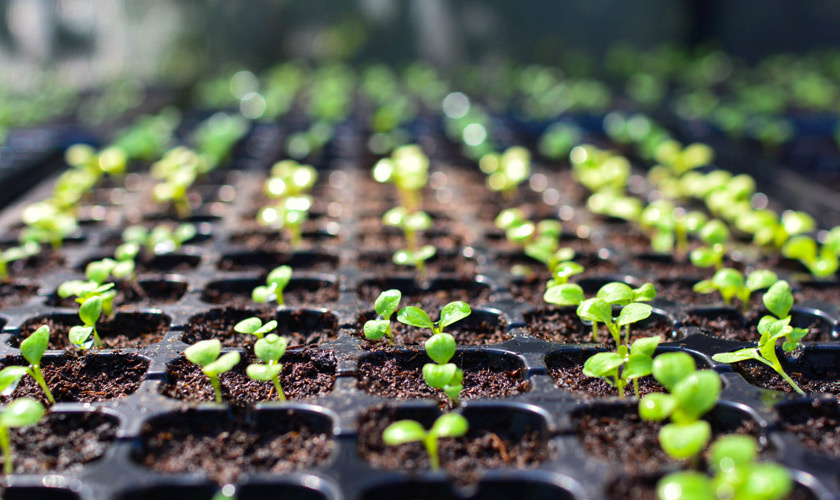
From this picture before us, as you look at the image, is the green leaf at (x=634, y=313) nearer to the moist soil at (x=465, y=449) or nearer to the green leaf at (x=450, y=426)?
the moist soil at (x=465, y=449)

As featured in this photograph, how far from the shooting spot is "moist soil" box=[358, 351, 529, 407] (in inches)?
35.5

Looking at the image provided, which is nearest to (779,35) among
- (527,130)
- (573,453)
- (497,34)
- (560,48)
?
(560,48)

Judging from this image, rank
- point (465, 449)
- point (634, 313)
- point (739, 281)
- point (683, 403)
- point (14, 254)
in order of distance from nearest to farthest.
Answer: point (683, 403) < point (465, 449) < point (634, 313) < point (739, 281) < point (14, 254)

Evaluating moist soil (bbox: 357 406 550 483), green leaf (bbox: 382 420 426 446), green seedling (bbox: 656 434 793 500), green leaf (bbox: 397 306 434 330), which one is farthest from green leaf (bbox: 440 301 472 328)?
green seedling (bbox: 656 434 793 500)

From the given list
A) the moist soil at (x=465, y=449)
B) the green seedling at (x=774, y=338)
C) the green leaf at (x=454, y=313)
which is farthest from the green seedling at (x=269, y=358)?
the green seedling at (x=774, y=338)

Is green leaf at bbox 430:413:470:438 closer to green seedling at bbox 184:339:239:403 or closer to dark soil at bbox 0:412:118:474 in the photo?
green seedling at bbox 184:339:239:403

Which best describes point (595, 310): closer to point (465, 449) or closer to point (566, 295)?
point (566, 295)

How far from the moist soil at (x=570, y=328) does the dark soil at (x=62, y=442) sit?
24.8 inches

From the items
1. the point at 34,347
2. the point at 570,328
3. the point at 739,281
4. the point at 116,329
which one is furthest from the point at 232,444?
the point at 739,281

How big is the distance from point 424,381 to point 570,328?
1.03 ft

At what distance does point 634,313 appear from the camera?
89 cm

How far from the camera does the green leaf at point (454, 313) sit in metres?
0.93

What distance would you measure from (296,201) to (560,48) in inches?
141

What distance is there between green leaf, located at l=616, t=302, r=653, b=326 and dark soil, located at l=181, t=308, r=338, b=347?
45 centimetres
